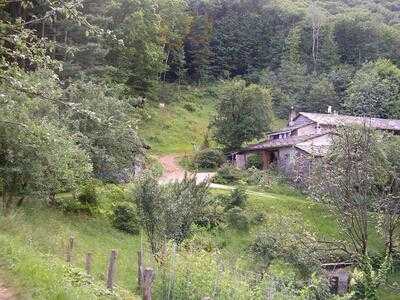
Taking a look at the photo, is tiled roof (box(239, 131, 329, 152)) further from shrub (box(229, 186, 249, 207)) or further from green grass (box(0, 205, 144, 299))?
green grass (box(0, 205, 144, 299))

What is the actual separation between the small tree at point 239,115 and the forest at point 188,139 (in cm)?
12

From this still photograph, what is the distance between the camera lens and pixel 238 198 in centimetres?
2834

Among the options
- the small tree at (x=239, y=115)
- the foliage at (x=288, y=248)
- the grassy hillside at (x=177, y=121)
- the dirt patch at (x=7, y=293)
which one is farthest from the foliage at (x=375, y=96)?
the dirt patch at (x=7, y=293)

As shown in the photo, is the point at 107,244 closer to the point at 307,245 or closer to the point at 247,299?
the point at 307,245

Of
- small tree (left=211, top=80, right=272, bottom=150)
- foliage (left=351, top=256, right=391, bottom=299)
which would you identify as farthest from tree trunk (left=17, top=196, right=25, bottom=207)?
small tree (left=211, top=80, right=272, bottom=150)


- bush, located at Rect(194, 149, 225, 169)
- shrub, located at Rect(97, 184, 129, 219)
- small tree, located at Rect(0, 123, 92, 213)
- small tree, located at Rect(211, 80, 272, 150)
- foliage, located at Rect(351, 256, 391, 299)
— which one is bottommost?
foliage, located at Rect(351, 256, 391, 299)

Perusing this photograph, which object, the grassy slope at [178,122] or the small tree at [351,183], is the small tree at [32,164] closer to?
the small tree at [351,183]

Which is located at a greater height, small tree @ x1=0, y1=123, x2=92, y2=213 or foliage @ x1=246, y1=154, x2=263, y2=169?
small tree @ x1=0, y1=123, x2=92, y2=213

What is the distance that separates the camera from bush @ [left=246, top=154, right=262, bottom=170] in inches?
1626

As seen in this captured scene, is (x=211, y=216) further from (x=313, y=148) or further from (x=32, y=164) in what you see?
(x=32, y=164)

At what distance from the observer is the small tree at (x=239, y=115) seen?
42.1 meters

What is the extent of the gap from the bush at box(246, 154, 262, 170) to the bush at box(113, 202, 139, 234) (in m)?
18.8

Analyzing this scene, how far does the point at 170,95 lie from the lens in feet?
181

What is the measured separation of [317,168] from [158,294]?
15.1 meters
